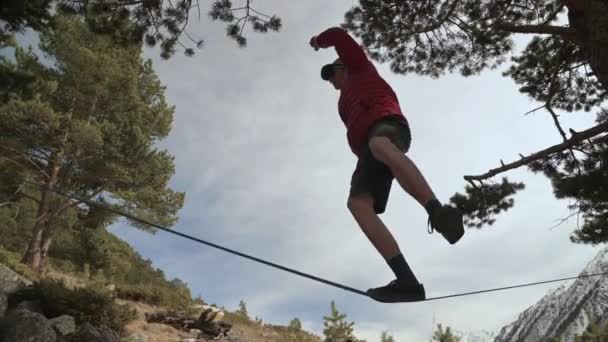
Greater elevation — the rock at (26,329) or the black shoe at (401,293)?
the rock at (26,329)

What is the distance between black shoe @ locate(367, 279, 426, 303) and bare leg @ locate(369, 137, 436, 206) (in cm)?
40

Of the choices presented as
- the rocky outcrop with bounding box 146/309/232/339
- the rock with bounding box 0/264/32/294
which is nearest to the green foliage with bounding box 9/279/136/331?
the rock with bounding box 0/264/32/294

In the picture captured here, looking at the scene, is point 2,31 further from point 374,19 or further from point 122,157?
point 122,157

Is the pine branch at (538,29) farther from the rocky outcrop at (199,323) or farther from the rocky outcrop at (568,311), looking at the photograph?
the rocky outcrop at (568,311)

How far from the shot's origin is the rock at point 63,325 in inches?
258

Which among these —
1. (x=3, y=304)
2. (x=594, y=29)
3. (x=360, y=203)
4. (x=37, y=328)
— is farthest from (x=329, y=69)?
(x=3, y=304)

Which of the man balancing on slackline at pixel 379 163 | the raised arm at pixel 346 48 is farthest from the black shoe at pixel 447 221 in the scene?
the raised arm at pixel 346 48

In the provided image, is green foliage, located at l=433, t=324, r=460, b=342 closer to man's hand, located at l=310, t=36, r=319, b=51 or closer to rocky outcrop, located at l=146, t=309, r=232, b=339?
man's hand, located at l=310, t=36, r=319, b=51

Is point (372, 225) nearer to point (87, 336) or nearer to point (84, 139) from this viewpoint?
point (87, 336)

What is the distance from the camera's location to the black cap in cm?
269

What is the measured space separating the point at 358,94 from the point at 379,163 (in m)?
0.38

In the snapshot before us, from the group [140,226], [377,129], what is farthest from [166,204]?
[377,129]

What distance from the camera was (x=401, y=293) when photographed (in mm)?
2133

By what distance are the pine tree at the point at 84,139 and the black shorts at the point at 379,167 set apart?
45.3ft
